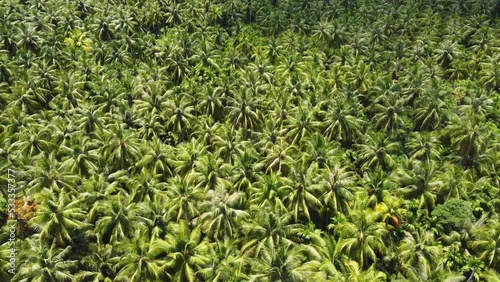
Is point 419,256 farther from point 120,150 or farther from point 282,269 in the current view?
point 120,150

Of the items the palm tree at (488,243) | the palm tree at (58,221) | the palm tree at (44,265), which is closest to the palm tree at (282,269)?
the palm tree at (44,265)

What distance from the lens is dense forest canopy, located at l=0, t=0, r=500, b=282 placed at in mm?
35344

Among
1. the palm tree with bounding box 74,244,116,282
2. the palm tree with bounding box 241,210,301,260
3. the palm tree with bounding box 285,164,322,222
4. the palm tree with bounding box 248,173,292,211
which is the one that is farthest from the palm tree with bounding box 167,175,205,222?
the palm tree with bounding box 285,164,322,222

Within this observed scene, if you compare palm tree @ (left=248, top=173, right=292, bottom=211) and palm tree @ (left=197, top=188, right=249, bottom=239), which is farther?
palm tree @ (left=248, top=173, right=292, bottom=211)

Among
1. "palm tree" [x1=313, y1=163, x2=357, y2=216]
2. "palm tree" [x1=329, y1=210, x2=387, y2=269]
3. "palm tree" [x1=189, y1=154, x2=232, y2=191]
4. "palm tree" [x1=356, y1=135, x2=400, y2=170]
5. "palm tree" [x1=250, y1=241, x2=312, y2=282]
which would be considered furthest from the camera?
"palm tree" [x1=356, y1=135, x2=400, y2=170]

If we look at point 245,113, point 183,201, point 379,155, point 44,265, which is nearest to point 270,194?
point 183,201

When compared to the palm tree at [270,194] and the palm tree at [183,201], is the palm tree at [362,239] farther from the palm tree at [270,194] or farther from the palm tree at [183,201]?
the palm tree at [183,201]

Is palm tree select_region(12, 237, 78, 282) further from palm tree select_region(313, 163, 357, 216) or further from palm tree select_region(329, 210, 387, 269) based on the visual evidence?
palm tree select_region(313, 163, 357, 216)

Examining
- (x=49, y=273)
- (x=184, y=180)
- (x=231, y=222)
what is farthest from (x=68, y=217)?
(x=231, y=222)

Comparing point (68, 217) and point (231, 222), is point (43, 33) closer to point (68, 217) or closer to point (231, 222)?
point (68, 217)

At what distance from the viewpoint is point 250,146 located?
155ft

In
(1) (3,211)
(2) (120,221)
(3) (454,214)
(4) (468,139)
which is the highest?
(4) (468,139)

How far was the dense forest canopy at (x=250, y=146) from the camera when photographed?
35.3 m

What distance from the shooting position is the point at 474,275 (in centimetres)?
3525
